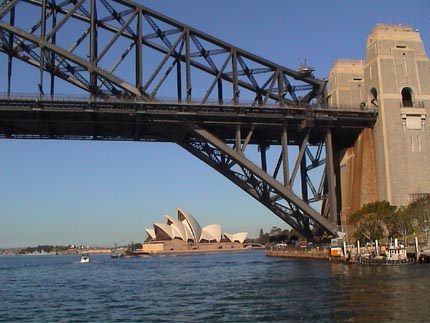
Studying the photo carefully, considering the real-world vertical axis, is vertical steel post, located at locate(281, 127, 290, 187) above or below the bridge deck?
below

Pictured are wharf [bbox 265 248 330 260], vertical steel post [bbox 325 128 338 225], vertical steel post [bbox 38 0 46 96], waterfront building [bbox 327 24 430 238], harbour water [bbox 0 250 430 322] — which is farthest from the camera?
wharf [bbox 265 248 330 260]

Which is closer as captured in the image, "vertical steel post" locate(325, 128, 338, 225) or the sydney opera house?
"vertical steel post" locate(325, 128, 338, 225)

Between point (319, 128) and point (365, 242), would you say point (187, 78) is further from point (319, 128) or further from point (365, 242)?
point (365, 242)

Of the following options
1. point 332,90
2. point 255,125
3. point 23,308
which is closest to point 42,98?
point 255,125

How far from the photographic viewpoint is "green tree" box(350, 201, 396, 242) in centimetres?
5897

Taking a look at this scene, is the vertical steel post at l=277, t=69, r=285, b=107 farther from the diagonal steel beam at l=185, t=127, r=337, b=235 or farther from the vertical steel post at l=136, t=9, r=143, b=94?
the vertical steel post at l=136, t=9, r=143, b=94

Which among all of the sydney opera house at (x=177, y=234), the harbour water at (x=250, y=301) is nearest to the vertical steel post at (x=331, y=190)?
the harbour water at (x=250, y=301)

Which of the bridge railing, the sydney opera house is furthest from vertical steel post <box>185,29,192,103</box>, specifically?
the sydney opera house

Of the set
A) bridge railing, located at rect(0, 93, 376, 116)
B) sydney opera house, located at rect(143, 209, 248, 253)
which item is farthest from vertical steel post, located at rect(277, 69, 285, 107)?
sydney opera house, located at rect(143, 209, 248, 253)

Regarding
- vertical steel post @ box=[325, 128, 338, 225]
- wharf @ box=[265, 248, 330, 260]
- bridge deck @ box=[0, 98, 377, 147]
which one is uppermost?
bridge deck @ box=[0, 98, 377, 147]

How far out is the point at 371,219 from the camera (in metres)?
59.6

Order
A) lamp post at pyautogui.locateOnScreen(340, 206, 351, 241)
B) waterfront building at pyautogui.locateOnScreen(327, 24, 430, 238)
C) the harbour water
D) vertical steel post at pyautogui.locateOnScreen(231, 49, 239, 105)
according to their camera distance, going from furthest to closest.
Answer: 1. lamp post at pyautogui.locateOnScreen(340, 206, 351, 241)
2. vertical steel post at pyautogui.locateOnScreen(231, 49, 239, 105)
3. waterfront building at pyautogui.locateOnScreen(327, 24, 430, 238)
4. the harbour water

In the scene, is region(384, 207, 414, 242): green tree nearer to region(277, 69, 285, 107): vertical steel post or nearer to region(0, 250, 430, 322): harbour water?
region(0, 250, 430, 322): harbour water

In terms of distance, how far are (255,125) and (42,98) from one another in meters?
22.9
